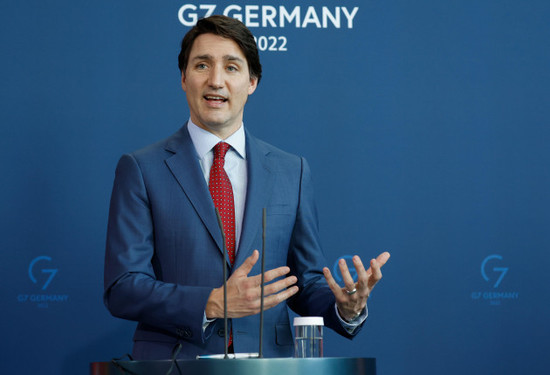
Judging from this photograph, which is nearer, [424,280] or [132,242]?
[132,242]

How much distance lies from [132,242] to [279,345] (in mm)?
545

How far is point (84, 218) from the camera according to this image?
120 inches

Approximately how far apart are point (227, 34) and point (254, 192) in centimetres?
53

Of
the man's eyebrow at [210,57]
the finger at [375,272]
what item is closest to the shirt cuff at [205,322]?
the finger at [375,272]

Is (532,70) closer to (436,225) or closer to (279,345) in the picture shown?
(436,225)

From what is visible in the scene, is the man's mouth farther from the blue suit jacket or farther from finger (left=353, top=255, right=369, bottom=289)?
finger (left=353, top=255, right=369, bottom=289)

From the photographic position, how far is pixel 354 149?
320cm

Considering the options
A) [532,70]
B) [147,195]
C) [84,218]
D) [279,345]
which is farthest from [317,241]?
[532,70]

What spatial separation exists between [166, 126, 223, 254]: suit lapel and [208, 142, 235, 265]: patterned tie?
0.04 m

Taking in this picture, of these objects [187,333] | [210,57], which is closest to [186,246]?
[187,333]

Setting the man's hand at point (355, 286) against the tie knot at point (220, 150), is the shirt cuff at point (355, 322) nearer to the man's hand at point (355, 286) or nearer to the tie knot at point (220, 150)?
the man's hand at point (355, 286)

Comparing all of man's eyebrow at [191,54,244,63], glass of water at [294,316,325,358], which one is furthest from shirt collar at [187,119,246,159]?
glass of water at [294,316,325,358]

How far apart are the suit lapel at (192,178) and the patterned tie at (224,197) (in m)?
0.04

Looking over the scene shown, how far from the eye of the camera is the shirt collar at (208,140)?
2422 millimetres
